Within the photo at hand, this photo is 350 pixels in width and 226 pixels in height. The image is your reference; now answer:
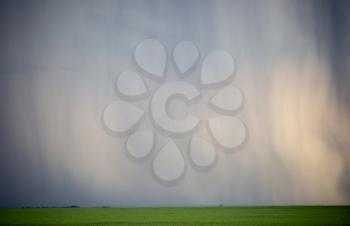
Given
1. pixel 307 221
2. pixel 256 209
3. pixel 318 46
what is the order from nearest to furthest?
1. pixel 307 221
2. pixel 256 209
3. pixel 318 46

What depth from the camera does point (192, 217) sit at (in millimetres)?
6566

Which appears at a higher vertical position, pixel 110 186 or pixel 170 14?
pixel 170 14

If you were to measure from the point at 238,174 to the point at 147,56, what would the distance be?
8.65 feet

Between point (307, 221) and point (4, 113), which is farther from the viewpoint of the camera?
point (4, 113)

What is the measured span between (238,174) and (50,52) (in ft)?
13.0

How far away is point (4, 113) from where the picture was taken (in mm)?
8328

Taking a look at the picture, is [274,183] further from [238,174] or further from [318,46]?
[318,46]

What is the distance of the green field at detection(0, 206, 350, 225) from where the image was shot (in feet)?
19.3

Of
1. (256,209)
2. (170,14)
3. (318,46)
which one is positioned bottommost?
(256,209)

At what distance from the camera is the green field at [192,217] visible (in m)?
5.89

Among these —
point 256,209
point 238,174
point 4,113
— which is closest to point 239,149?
point 238,174

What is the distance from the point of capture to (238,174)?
8.35m

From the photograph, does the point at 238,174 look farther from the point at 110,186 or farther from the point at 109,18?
the point at 109,18

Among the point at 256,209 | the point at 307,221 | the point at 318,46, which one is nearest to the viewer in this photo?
the point at 307,221
